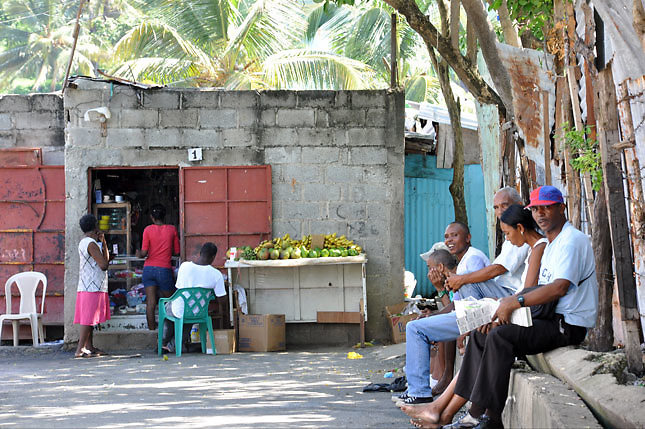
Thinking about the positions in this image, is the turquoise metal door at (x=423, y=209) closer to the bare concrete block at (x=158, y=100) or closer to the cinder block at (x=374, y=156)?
the cinder block at (x=374, y=156)

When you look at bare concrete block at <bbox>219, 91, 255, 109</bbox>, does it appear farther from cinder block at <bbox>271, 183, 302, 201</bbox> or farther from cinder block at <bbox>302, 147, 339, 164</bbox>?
cinder block at <bbox>271, 183, 302, 201</bbox>

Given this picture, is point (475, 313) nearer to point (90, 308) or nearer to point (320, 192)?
point (320, 192)

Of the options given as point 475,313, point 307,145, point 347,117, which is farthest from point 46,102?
point 475,313

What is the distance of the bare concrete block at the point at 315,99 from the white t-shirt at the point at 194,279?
2639 mm

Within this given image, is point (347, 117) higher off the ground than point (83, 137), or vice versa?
point (347, 117)

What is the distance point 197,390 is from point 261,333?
3.28 meters

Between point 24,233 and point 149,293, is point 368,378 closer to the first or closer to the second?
point 149,293

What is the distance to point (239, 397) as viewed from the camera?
7.33 metres

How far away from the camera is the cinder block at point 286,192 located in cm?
1175

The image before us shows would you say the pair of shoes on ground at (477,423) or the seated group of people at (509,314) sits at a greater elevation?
the seated group of people at (509,314)

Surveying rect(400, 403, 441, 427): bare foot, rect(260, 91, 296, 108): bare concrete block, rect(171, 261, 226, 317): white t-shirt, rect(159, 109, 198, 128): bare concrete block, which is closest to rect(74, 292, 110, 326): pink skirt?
rect(171, 261, 226, 317): white t-shirt

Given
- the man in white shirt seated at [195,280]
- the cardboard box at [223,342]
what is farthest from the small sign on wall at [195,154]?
the cardboard box at [223,342]

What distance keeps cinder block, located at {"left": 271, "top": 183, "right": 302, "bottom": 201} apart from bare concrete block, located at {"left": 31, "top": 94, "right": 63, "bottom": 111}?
3330 millimetres

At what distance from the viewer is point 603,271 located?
5930 millimetres
